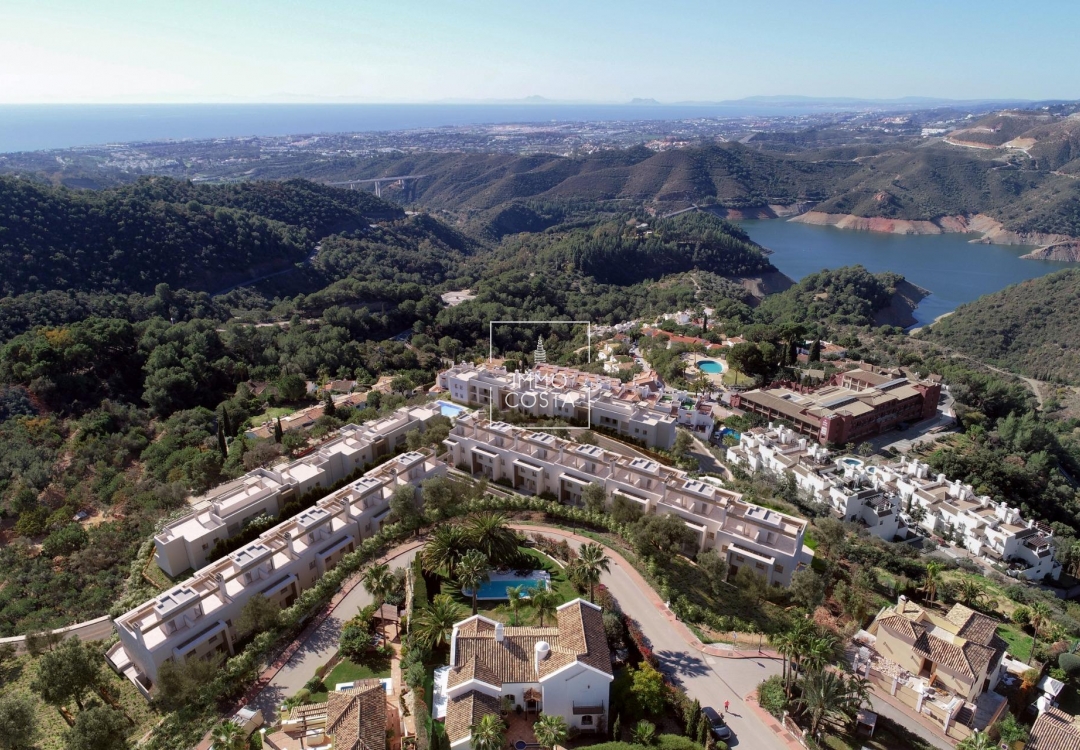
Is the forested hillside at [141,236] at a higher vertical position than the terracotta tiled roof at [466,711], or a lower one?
higher

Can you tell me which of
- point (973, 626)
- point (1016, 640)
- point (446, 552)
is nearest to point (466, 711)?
point (446, 552)

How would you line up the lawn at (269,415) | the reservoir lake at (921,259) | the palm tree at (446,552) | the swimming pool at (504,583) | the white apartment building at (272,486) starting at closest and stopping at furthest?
the swimming pool at (504,583) < the palm tree at (446,552) < the white apartment building at (272,486) < the lawn at (269,415) < the reservoir lake at (921,259)

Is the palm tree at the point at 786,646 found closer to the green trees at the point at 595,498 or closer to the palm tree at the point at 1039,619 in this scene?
the green trees at the point at 595,498

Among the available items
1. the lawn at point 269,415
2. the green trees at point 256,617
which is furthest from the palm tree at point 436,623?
the lawn at point 269,415

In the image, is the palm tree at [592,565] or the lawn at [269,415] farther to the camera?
the lawn at [269,415]

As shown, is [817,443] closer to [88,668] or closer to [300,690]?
[300,690]

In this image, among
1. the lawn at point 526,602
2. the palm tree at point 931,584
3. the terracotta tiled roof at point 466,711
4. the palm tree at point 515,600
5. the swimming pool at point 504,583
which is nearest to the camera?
the terracotta tiled roof at point 466,711

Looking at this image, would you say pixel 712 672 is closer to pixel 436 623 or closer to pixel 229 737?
pixel 436 623
